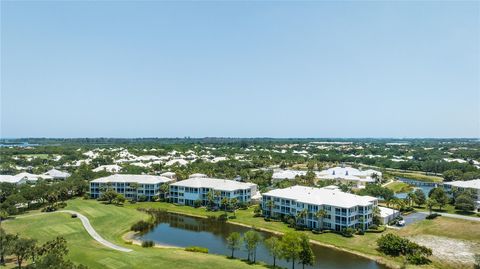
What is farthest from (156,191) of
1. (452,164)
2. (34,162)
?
(452,164)

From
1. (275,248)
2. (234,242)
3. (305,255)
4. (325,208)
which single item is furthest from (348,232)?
(234,242)

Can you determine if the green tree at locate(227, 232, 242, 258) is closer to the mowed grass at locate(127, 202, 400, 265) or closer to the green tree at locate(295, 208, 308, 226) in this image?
the mowed grass at locate(127, 202, 400, 265)

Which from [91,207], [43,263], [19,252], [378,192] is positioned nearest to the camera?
[43,263]

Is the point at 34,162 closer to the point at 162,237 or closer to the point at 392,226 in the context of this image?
the point at 162,237

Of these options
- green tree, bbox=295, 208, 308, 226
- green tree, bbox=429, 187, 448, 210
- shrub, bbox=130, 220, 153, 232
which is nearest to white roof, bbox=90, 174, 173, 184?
shrub, bbox=130, 220, 153, 232

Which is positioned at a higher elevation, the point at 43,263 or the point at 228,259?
the point at 43,263

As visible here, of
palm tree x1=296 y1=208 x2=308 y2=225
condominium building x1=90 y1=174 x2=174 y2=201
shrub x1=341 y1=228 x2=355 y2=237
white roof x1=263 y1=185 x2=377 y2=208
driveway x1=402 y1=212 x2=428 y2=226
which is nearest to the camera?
shrub x1=341 y1=228 x2=355 y2=237

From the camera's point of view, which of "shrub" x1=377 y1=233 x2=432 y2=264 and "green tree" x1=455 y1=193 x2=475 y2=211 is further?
"green tree" x1=455 y1=193 x2=475 y2=211

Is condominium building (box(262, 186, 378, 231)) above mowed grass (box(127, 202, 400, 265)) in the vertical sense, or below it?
above
